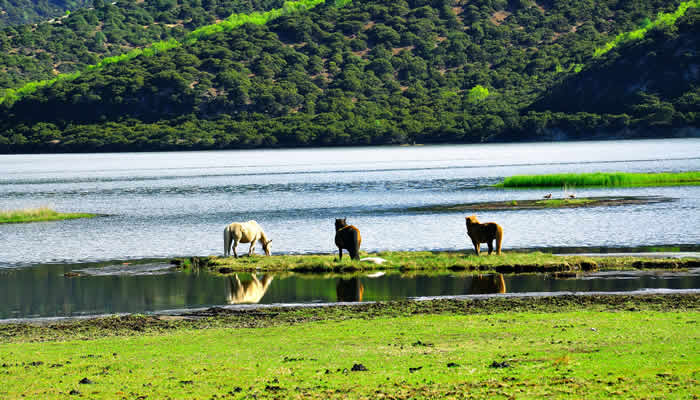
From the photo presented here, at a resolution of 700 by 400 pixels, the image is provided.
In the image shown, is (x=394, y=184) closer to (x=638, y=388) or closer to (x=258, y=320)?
(x=258, y=320)

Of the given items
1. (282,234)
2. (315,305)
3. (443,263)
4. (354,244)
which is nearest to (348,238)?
(354,244)

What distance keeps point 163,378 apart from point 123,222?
49576mm

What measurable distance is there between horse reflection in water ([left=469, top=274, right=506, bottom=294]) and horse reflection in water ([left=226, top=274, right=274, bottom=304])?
20.5 ft

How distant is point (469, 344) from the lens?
16.9 meters

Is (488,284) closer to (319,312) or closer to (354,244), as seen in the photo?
(354,244)

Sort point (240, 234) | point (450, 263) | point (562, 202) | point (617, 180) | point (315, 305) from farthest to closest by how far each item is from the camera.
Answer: point (617, 180)
point (562, 202)
point (240, 234)
point (450, 263)
point (315, 305)

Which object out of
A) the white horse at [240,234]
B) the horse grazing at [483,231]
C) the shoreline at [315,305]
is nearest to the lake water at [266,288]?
the shoreline at [315,305]

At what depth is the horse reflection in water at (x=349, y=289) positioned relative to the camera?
1033 inches

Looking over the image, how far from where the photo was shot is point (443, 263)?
3119cm

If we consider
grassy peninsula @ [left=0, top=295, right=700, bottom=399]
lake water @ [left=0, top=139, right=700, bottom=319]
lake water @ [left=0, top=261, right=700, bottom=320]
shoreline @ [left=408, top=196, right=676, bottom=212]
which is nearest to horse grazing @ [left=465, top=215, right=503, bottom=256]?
lake water @ [left=0, top=261, right=700, bottom=320]

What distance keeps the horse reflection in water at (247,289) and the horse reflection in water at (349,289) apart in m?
2.26

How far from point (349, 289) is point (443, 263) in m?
4.51

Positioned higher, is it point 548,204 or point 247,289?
point 247,289

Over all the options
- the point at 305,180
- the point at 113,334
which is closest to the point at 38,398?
the point at 113,334
